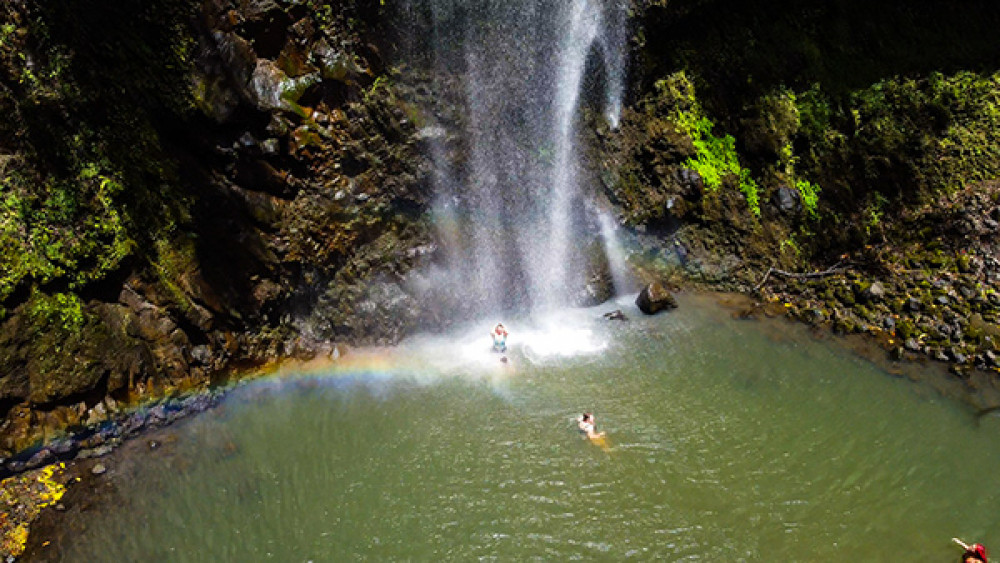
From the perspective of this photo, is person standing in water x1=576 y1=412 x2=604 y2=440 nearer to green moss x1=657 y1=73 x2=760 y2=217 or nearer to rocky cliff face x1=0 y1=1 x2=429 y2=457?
rocky cliff face x1=0 y1=1 x2=429 y2=457

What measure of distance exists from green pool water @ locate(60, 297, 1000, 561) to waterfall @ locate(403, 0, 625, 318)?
125 inches

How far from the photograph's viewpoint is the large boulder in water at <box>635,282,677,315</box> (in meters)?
16.6

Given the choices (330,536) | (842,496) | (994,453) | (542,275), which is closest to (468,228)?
(542,275)

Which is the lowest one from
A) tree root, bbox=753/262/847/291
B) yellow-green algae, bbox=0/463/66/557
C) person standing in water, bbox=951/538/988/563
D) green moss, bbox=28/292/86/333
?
person standing in water, bbox=951/538/988/563

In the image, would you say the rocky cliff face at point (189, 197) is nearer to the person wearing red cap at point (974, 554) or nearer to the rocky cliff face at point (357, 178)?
the rocky cliff face at point (357, 178)

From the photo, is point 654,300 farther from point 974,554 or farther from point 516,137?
point 974,554

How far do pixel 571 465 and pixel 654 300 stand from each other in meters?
7.34

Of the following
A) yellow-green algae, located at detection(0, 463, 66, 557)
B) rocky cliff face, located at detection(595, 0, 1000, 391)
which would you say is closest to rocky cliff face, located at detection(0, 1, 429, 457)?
yellow-green algae, located at detection(0, 463, 66, 557)

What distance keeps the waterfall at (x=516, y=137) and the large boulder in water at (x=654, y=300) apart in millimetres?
2011

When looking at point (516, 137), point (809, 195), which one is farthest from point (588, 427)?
point (809, 195)

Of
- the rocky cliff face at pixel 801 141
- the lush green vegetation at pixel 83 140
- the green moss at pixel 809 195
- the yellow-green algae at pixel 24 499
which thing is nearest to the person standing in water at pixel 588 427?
the rocky cliff face at pixel 801 141

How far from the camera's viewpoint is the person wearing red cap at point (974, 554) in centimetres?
861

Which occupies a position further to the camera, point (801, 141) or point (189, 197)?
point (801, 141)

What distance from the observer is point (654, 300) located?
54.4 ft
